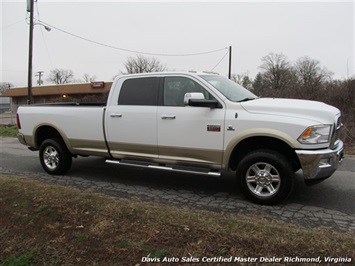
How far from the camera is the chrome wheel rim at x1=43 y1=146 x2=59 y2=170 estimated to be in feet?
21.9

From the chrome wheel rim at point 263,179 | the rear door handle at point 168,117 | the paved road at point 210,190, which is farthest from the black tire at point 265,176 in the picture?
the rear door handle at point 168,117

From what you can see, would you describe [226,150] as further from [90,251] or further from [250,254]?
[90,251]

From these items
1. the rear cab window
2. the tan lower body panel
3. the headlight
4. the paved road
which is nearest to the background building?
the paved road

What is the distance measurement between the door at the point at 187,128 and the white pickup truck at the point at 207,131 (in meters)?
0.02

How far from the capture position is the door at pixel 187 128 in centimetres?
483

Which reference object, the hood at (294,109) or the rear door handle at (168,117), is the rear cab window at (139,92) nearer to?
the rear door handle at (168,117)

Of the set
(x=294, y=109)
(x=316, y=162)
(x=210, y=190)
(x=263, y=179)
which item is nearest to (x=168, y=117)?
(x=210, y=190)

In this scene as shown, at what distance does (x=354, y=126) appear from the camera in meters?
11.8

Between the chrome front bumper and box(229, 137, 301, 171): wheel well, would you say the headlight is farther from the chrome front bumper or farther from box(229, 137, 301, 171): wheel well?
box(229, 137, 301, 171): wheel well

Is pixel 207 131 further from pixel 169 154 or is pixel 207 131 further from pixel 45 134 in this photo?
pixel 45 134

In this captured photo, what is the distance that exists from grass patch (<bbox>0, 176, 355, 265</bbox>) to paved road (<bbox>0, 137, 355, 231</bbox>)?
404 mm

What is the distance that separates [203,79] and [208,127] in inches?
32.9

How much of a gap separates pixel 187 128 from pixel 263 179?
1.39 metres

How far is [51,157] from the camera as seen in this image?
6.73 m
